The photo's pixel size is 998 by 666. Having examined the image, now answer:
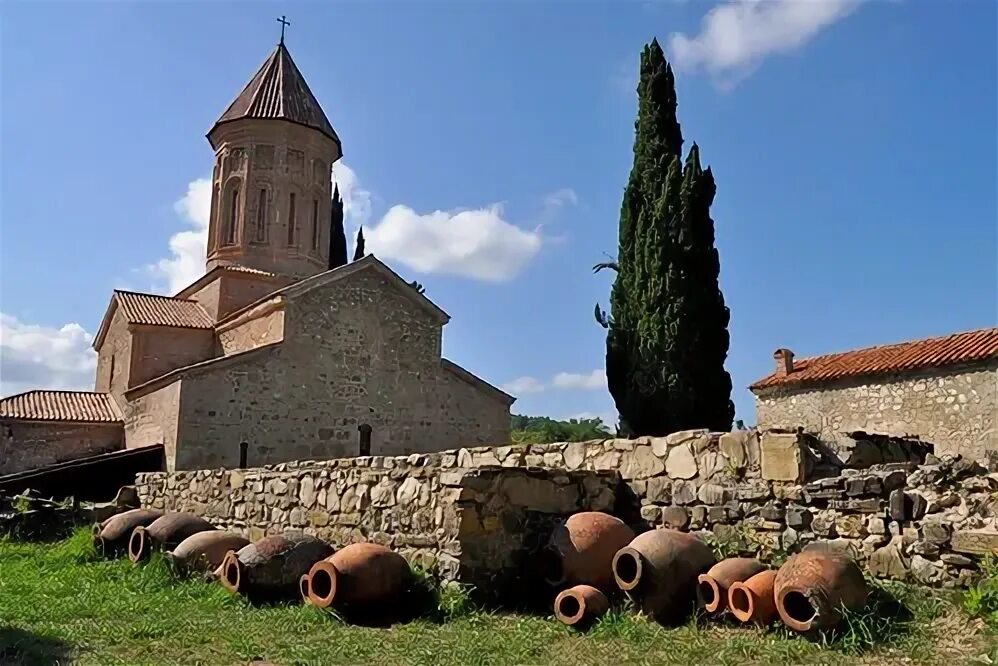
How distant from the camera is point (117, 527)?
8.13 meters

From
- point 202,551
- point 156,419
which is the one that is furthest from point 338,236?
point 202,551

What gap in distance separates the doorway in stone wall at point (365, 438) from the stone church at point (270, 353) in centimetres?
4

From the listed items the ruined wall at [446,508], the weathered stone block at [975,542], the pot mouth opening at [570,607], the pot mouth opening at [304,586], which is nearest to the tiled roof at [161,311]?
the ruined wall at [446,508]

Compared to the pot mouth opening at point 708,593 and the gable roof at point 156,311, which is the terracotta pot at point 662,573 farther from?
the gable roof at point 156,311

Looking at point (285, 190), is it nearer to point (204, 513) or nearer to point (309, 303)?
point (309, 303)

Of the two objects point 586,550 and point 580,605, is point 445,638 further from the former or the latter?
point 586,550

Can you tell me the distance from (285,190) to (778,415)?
39.5 feet

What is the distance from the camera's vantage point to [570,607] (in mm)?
4574

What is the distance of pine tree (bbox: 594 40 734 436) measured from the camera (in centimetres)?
1566

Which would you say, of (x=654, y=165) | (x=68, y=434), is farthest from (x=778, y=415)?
(x=68, y=434)

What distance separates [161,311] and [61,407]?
2.90 metres

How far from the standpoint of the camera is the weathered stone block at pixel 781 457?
188 inches

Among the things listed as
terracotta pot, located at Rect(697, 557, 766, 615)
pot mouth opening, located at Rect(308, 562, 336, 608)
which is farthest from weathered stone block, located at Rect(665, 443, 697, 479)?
pot mouth opening, located at Rect(308, 562, 336, 608)

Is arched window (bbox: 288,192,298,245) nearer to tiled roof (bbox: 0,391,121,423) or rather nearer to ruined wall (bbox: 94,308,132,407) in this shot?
ruined wall (bbox: 94,308,132,407)
